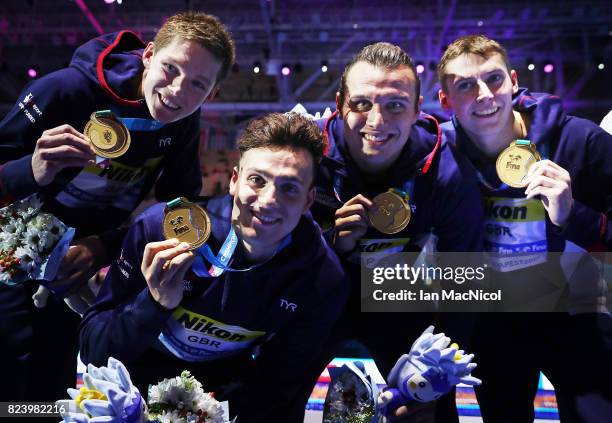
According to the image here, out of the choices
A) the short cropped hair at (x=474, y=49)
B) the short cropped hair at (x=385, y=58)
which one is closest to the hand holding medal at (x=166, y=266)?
the short cropped hair at (x=385, y=58)

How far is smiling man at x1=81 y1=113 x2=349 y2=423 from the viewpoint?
2576mm

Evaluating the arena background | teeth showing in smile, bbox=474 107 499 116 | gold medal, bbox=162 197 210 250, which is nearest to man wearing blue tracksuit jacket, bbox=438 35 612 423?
teeth showing in smile, bbox=474 107 499 116

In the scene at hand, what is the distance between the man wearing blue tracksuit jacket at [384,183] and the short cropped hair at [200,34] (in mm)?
683

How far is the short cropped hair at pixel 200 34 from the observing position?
9.30 feet

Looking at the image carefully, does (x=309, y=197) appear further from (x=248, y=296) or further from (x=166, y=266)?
(x=166, y=266)

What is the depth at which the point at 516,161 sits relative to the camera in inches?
113

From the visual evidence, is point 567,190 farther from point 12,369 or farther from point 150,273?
point 12,369

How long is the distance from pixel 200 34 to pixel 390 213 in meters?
1.35

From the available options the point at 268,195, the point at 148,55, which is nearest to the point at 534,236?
the point at 268,195

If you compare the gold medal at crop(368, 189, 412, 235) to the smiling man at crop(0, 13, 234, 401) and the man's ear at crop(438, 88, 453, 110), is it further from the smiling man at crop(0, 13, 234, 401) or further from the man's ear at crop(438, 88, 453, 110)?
the smiling man at crop(0, 13, 234, 401)

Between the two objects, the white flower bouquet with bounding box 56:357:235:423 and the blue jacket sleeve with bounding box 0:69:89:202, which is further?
the blue jacket sleeve with bounding box 0:69:89:202

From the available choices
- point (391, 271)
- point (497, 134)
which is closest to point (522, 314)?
point (391, 271)

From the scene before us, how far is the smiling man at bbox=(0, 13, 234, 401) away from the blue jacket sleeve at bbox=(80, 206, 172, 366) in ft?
1.24

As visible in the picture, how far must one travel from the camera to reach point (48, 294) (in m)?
3.01
